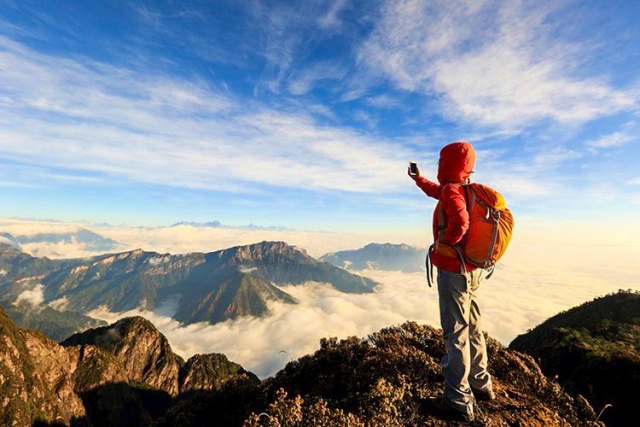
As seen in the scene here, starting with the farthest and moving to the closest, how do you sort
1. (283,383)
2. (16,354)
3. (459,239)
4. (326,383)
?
(16,354) → (283,383) → (326,383) → (459,239)

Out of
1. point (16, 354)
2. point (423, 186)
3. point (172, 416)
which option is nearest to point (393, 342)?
point (423, 186)

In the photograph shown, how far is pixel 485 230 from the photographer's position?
703 centimetres

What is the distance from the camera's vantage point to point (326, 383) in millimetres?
9609

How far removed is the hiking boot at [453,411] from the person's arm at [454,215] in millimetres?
3357

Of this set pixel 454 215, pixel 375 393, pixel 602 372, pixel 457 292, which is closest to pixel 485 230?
pixel 454 215

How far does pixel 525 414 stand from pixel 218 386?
10.6 m

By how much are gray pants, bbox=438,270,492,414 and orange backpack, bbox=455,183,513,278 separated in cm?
46

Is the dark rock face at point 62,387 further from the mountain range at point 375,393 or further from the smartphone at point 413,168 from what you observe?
the smartphone at point 413,168

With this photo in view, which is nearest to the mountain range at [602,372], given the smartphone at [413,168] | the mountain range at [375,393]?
the mountain range at [375,393]

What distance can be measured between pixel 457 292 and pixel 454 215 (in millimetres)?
1731

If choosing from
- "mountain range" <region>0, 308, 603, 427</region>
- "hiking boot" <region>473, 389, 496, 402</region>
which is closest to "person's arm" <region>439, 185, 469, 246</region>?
"mountain range" <region>0, 308, 603, 427</region>

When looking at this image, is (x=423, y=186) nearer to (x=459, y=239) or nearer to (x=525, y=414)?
(x=459, y=239)

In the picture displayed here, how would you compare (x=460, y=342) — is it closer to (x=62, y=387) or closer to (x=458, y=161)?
(x=458, y=161)

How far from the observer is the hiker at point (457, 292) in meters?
6.82
